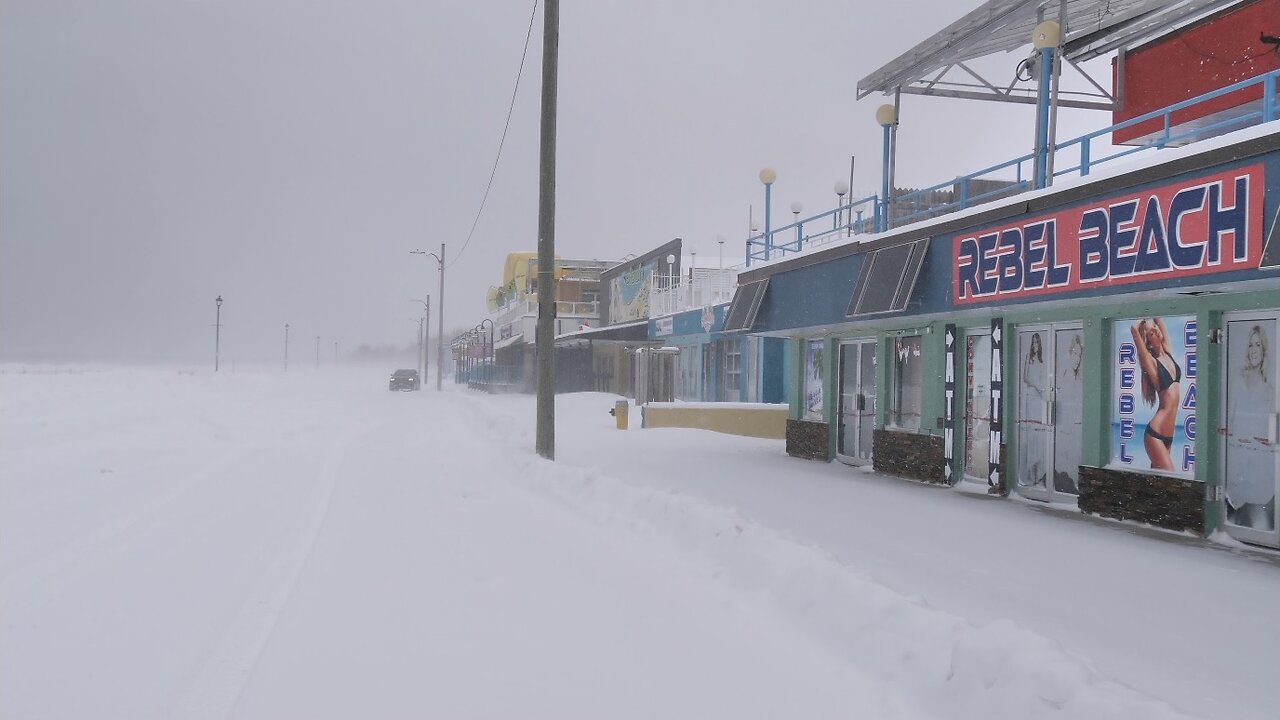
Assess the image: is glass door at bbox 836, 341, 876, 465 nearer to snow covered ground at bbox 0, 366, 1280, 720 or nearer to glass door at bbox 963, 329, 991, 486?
glass door at bbox 963, 329, 991, 486

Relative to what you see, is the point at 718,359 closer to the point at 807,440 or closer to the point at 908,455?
the point at 807,440

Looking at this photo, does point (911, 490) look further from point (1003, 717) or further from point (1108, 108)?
point (1003, 717)

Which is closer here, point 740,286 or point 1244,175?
point 1244,175

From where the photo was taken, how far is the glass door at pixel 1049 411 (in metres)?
11.8

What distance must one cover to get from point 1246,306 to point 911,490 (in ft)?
18.4

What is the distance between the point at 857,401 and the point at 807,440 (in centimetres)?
A: 199

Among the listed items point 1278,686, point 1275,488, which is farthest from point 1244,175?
point 1278,686

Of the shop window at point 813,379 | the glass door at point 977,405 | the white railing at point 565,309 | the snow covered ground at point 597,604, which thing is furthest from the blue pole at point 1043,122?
the white railing at point 565,309

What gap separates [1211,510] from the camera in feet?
31.3

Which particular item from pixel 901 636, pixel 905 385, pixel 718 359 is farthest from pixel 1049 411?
pixel 718 359

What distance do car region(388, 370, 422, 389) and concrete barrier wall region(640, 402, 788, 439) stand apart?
42646mm

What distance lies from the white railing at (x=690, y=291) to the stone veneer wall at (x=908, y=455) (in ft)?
41.2

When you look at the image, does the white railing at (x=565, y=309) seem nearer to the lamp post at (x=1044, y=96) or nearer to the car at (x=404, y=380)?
the car at (x=404, y=380)

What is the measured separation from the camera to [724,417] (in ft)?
80.4
